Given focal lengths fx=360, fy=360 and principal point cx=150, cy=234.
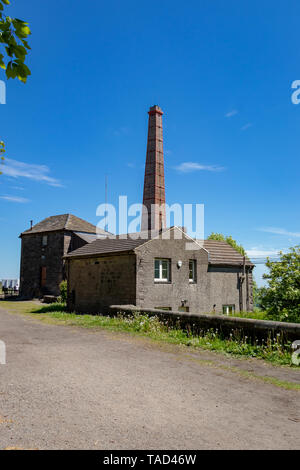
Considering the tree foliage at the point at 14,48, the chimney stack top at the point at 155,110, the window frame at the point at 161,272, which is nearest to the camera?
the tree foliage at the point at 14,48

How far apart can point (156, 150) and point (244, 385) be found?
38823mm

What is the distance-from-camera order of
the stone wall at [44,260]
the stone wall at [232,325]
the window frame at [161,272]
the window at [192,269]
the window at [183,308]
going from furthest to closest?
the stone wall at [44,260], the window at [192,269], the window at [183,308], the window frame at [161,272], the stone wall at [232,325]

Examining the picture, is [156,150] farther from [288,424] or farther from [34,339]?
[288,424]

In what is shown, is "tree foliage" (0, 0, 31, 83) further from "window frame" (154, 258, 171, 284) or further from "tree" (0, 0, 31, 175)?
"window frame" (154, 258, 171, 284)

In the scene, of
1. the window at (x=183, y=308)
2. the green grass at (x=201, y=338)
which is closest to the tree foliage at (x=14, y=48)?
the green grass at (x=201, y=338)

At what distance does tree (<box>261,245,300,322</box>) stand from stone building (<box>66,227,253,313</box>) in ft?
15.8

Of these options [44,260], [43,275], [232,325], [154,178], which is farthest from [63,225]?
[232,325]

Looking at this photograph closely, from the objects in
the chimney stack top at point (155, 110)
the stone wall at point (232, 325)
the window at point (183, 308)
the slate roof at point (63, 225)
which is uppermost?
the chimney stack top at point (155, 110)

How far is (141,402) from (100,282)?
16119 mm

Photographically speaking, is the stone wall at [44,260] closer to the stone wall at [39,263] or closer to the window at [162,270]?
the stone wall at [39,263]

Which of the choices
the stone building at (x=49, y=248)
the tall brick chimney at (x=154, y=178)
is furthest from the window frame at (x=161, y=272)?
the tall brick chimney at (x=154, y=178)

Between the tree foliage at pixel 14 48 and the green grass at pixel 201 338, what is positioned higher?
the tree foliage at pixel 14 48

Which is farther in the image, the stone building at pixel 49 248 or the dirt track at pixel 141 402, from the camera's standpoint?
the stone building at pixel 49 248

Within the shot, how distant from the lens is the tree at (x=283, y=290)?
56.0ft
